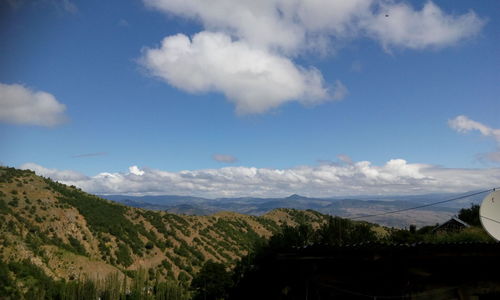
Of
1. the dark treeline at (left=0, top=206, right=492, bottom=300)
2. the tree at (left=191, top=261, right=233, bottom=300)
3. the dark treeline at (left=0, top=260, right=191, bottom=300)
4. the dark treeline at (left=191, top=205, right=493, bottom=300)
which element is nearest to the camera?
the dark treeline at (left=191, top=205, right=493, bottom=300)

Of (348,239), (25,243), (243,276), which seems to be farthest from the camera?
(25,243)

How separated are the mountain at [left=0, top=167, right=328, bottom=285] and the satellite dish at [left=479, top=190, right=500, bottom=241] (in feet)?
160

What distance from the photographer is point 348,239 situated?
38781mm

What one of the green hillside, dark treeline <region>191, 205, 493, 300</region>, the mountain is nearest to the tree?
dark treeline <region>191, 205, 493, 300</region>

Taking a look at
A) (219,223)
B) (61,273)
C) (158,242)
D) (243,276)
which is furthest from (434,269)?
(219,223)

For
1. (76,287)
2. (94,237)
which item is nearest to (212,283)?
(76,287)

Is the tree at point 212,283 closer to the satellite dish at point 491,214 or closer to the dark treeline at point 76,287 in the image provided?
the dark treeline at point 76,287

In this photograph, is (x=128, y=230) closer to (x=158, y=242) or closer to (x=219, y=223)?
(x=158, y=242)

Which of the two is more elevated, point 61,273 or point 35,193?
point 35,193

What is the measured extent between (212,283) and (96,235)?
23.2 meters

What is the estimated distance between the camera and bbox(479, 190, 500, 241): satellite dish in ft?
44.1

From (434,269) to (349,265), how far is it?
6.17ft

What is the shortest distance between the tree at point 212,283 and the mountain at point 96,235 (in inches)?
368

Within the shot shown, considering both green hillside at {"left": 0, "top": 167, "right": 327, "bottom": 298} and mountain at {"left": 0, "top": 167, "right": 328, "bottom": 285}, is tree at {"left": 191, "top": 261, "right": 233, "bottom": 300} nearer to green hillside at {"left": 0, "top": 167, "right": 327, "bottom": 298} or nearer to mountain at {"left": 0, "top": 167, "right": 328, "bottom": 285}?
green hillside at {"left": 0, "top": 167, "right": 327, "bottom": 298}
